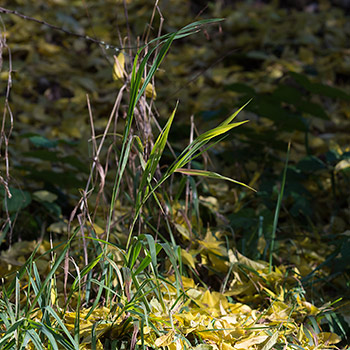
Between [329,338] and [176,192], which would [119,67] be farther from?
[329,338]

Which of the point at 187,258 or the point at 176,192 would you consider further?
the point at 176,192

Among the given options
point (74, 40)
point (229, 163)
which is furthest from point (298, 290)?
point (74, 40)

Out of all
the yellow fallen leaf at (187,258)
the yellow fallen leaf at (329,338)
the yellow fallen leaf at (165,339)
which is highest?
the yellow fallen leaf at (165,339)

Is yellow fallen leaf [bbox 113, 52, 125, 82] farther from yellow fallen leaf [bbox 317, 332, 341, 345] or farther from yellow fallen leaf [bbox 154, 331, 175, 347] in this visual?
yellow fallen leaf [bbox 317, 332, 341, 345]

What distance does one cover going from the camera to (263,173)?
1951 millimetres

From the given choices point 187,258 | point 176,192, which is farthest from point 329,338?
point 176,192

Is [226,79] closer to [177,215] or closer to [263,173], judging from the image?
[263,173]

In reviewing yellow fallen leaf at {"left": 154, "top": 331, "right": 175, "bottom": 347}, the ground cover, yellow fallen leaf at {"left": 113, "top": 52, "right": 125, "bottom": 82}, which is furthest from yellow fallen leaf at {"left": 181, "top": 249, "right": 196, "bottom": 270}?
yellow fallen leaf at {"left": 113, "top": 52, "right": 125, "bottom": 82}

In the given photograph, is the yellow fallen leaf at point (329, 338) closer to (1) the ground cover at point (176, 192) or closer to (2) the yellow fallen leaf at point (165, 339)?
(1) the ground cover at point (176, 192)

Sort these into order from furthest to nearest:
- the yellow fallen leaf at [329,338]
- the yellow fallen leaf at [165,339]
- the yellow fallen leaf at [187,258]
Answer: the yellow fallen leaf at [187,258]
the yellow fallen leaf at [329,338]
the yellow fallen leaf at [165,339]

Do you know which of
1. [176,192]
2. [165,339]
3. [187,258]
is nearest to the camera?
[165,339]

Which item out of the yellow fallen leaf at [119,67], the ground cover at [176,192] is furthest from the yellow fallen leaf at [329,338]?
the yellow fallen leaf at [119,67]

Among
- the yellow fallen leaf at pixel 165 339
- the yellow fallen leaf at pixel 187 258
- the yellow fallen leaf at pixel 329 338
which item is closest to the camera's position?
the yellow fallen leaf at pixel 165 339

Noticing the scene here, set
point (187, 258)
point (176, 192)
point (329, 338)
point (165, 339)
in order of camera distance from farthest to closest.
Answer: point (176, 192), point (187, 258), point (329, 338), point (165, 339)
